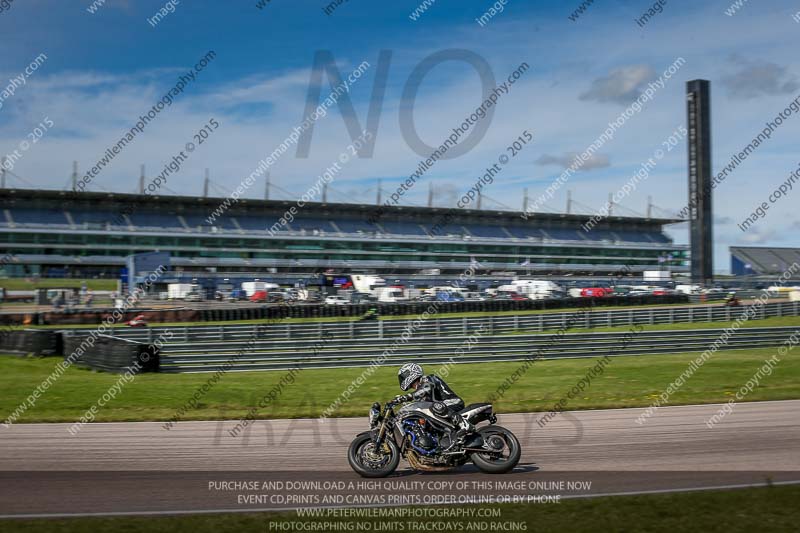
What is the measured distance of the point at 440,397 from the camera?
8656 mm

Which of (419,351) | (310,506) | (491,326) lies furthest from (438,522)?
(491,326)

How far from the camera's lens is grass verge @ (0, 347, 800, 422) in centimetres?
1461

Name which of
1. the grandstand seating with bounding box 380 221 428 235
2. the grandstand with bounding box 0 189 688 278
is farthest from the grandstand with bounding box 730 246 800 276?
the grandstand seating with bounding box 380 221 428 235

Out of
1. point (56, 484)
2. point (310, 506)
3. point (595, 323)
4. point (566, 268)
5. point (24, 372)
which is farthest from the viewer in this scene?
point (566, 268)

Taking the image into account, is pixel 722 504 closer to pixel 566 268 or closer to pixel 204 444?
pixel 204 444

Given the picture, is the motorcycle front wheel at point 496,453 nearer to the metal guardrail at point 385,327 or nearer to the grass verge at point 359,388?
the grass verge at point 359,388

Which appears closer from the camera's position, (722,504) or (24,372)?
(722,504)

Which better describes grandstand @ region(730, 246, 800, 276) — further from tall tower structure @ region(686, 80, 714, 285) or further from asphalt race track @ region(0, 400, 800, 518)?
asphalt race track @ region(0, 400, 800, 518)

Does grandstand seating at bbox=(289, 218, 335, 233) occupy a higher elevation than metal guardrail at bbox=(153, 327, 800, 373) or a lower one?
higher

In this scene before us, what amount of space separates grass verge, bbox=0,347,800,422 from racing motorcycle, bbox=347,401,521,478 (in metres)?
5.58

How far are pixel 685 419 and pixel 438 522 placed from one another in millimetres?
7641

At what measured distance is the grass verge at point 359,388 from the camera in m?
14.6

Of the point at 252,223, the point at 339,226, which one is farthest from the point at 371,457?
the point at 339,226

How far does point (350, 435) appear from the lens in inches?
455
